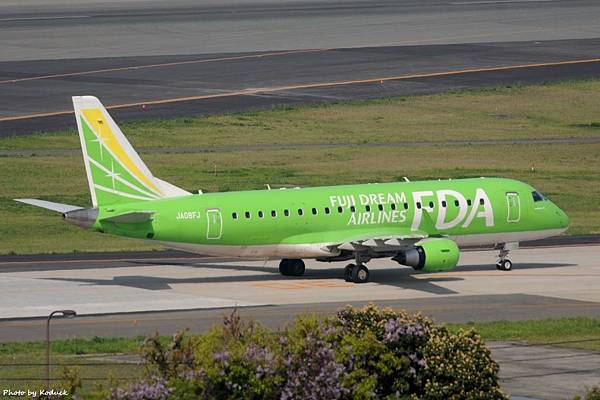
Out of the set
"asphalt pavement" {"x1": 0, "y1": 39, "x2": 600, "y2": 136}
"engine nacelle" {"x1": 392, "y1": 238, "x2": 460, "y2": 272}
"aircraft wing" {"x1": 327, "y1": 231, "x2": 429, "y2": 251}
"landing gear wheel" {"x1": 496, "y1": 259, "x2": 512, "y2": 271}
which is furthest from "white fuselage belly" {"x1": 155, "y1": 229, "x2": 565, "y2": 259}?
"asphalt pavement" {"x1": 0, "y1": 39, "x2": 600, "y2": 136}

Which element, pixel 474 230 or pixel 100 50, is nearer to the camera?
pixel 474 230

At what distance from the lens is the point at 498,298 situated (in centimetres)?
6028

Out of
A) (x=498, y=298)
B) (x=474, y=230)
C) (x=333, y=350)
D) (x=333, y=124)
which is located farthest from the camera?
(x=333, y=124)

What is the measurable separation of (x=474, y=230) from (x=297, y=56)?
7557 centimetres

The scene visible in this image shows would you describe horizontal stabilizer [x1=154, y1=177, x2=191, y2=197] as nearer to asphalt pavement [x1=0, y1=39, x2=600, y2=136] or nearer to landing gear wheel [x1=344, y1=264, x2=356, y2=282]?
landing gear wheel [x1=344, y1=264, x2=356, y2=282]

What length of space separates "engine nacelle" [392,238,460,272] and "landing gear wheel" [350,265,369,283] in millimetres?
2044

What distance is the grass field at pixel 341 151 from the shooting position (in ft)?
284

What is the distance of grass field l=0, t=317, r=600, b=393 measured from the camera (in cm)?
4141

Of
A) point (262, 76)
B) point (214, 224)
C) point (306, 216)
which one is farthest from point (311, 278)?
point (262, 76)

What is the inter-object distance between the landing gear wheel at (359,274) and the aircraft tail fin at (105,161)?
406 inches

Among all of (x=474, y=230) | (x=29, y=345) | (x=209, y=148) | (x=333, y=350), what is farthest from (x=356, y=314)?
(x=209, y=148)

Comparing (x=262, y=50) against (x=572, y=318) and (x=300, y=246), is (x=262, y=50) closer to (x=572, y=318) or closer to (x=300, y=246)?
(x=300, y=246)

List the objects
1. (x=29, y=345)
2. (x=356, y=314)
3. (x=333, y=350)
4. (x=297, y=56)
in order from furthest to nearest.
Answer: (x=297, y=56) → (x=29, y=345) → (x=356, y=314) → (x=333, y=350)

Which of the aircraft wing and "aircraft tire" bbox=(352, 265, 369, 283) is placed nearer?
the aircraft wing
